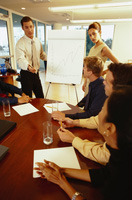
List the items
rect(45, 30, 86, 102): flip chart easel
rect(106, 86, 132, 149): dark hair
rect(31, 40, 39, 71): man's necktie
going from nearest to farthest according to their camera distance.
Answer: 1. rect(106, 86, 132, 149): dark hair
2. rect(45, 30, 86, 102): flip chart easel
3. rect(31, 40, 39, 71): man's necktie

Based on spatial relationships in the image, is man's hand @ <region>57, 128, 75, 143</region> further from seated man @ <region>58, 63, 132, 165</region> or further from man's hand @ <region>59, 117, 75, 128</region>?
man's hand @ <region>59, 117, 75, 128</region>

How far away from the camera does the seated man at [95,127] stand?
2.62 feet

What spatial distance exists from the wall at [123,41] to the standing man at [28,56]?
6367mm

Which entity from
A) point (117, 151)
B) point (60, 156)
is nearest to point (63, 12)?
point (60, 156)

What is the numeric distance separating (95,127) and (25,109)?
77cm

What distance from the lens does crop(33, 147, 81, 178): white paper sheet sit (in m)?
0.78

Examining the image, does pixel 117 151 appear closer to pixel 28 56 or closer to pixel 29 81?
pixel 29 81

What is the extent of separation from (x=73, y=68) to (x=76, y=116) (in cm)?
106

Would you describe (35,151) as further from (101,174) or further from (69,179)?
(101,174)

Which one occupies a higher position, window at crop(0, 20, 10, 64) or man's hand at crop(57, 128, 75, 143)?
window at crop(0, 20, 10, 64)

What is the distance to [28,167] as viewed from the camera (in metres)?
0.74

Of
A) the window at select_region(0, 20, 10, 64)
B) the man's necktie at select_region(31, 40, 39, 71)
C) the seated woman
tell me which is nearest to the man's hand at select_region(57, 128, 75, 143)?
the seated woman

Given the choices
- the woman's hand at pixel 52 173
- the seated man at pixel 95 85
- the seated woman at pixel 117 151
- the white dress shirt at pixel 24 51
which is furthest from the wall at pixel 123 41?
the woman's hand at pixel 52 173

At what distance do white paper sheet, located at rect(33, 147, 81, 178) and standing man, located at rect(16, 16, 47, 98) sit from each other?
59.2 inches
